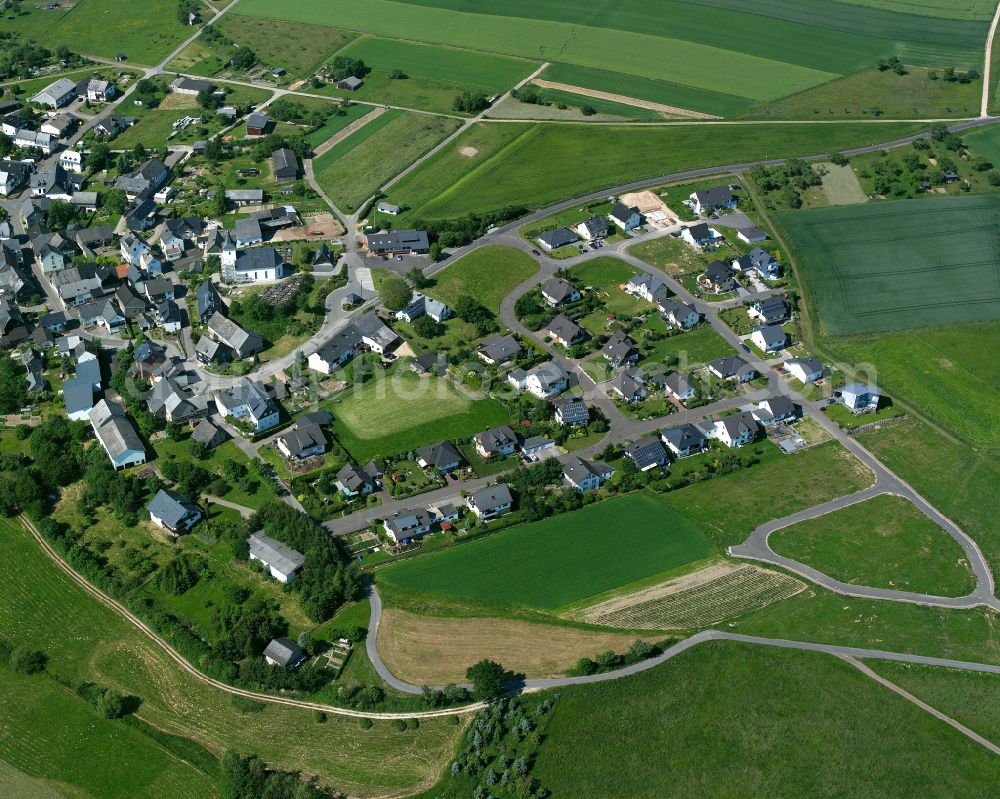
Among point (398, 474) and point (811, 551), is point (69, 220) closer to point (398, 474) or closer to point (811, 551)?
point (398, 474)

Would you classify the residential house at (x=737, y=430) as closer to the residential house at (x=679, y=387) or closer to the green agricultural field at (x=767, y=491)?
the green agricultural field at (x=767, y=491)

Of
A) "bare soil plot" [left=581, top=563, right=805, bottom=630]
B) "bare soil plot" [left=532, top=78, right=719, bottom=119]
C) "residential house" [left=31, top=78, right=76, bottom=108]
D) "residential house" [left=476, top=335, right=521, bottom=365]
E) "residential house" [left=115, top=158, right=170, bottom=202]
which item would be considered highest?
"residential house" [left=31, top=78, right=76, bottom=108]

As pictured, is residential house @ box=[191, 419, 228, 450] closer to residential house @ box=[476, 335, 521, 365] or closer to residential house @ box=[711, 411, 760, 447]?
residential house @ box=[476, 335, 521, 365]

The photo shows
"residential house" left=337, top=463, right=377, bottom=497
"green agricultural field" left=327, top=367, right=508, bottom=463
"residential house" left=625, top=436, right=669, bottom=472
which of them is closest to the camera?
"residential house" left=337, top=463, right=377, bottom=497

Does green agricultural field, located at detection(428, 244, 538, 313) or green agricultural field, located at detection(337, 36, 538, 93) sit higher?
green agricultural field, located at detection(337, 36, 538, 93)

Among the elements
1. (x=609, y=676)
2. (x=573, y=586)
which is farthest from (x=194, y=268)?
(x=609, y=676)

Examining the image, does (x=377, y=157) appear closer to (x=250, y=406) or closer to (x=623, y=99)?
(x=623, y=99)

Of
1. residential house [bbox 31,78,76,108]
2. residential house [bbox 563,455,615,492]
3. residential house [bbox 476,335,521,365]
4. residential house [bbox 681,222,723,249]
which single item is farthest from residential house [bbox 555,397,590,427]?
residential house [bbox 31,78,76,108]

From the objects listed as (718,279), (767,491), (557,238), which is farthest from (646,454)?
(557,238)
